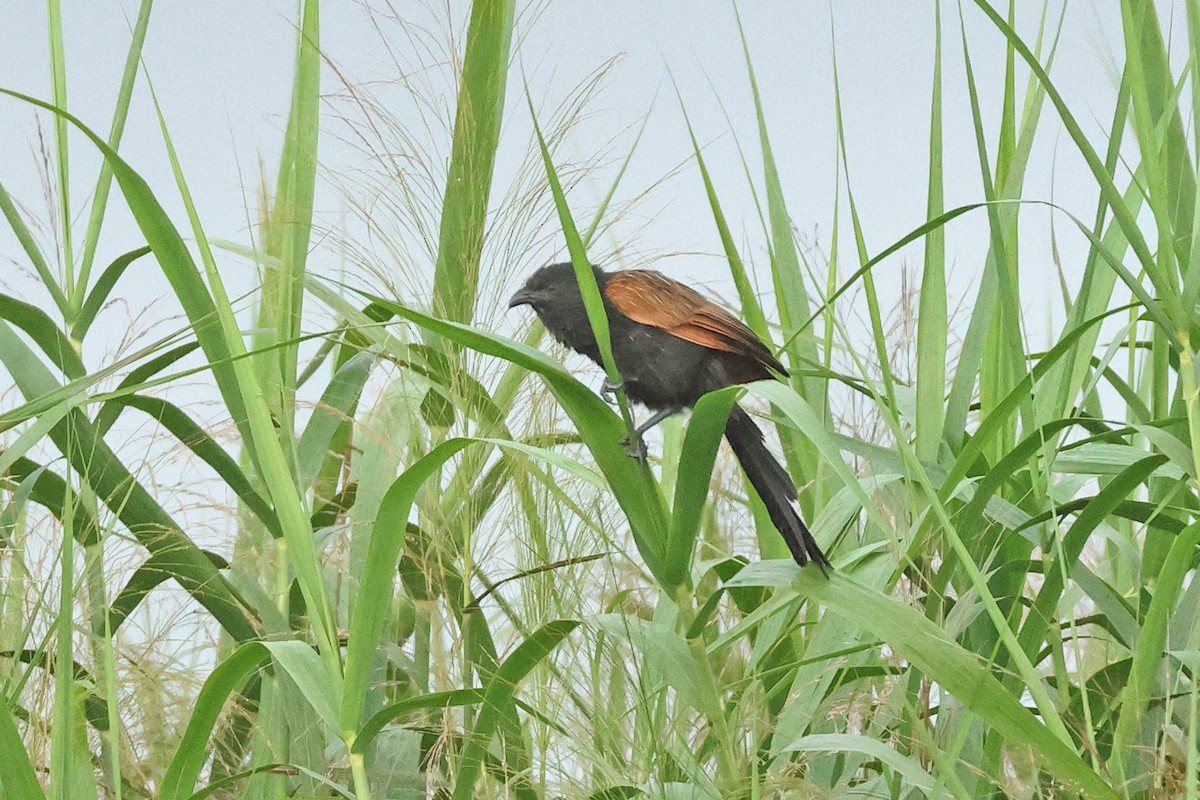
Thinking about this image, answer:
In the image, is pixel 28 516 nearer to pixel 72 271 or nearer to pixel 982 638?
pixel 72 271

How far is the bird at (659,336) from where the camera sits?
1.21m

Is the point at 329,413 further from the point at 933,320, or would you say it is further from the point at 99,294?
the point at 933,320

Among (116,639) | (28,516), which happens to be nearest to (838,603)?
(116,639)

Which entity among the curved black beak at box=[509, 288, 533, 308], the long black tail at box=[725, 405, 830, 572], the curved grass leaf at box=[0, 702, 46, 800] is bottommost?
the curved grass leaf at box=[0, 702, 46, 800]

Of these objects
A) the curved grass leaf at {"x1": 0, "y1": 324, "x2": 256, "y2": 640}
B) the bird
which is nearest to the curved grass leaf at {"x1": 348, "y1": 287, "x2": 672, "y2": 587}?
the bird

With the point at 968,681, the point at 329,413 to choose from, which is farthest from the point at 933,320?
the point at 329,413

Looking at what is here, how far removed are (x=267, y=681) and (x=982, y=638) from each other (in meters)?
0.69

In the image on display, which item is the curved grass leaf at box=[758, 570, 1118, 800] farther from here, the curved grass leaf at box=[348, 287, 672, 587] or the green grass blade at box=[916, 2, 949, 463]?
the green grass blade at box=[916, 2, 949, 463]

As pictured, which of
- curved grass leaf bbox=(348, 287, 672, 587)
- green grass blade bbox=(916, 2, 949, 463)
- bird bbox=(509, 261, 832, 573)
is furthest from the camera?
bird bbox=(509, 261, 832, 573)

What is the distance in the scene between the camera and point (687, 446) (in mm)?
828

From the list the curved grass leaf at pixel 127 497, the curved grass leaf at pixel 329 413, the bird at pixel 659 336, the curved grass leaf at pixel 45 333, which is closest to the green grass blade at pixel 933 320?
the bird at pixel 659 336

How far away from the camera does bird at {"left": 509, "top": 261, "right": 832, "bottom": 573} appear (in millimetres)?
1212

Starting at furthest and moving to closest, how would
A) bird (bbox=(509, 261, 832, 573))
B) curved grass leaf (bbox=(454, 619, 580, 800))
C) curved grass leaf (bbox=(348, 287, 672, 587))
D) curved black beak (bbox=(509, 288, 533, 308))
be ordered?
curved black beak (bbox=(509, 288, 533, 308)) → bird (bbox=(509, 261, 832, 573)) → curved grass leaf (bbox=(454, 619, 580, 800)) → curved grass leaf (bbox=(348, 287, 672, 587))

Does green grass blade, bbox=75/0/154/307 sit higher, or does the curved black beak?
green grass blade, bbox=75/0/154/307
